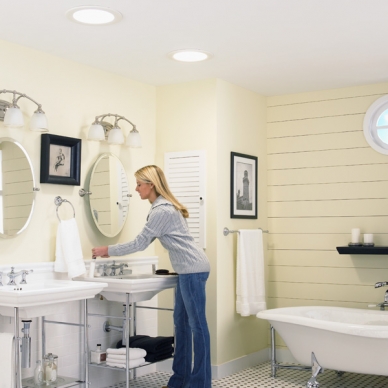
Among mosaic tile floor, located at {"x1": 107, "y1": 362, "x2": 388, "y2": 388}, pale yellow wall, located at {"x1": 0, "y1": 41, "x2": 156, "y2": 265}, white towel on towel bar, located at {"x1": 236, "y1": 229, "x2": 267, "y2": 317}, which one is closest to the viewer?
pale yellow wall, located at {"x1": 0, "y1": 41, "x2": 156, "y2": 265}

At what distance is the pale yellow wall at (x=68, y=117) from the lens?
4.08m

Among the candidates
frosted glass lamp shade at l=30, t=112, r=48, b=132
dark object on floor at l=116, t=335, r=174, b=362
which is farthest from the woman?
frosted glass lamp shade at l=30, t=112, r=48, b=132

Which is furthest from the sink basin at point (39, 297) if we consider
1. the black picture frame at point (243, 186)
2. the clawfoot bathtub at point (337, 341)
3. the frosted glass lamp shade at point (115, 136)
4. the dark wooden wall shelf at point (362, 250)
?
the dark wooden wall shelf at point (362, 250)

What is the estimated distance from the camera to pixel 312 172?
5.50 m

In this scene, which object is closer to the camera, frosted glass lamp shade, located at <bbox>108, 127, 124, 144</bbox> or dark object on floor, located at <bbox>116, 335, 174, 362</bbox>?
dark object on floor, located at <bbox>116, 335, 174, 362</bbox>

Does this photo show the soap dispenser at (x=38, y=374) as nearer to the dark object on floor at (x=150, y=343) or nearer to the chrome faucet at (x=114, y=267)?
the dark object on floor at (x=150, y=343)

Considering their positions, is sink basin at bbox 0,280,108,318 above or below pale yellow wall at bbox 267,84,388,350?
below

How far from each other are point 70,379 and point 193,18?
2447 millimetres

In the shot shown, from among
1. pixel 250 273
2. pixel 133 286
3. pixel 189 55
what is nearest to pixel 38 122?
pixel 189 55

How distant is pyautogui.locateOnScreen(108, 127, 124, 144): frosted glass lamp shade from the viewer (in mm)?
4664

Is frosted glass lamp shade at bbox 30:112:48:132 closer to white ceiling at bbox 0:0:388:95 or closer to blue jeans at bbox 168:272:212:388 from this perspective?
white ceiling at bbox 0:0:388:95

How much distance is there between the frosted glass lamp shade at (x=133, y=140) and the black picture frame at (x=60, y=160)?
45 cm

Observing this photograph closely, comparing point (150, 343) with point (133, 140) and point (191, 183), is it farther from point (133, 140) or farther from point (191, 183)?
point (133, 140)

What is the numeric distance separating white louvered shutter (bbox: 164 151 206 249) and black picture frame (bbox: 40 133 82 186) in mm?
953
